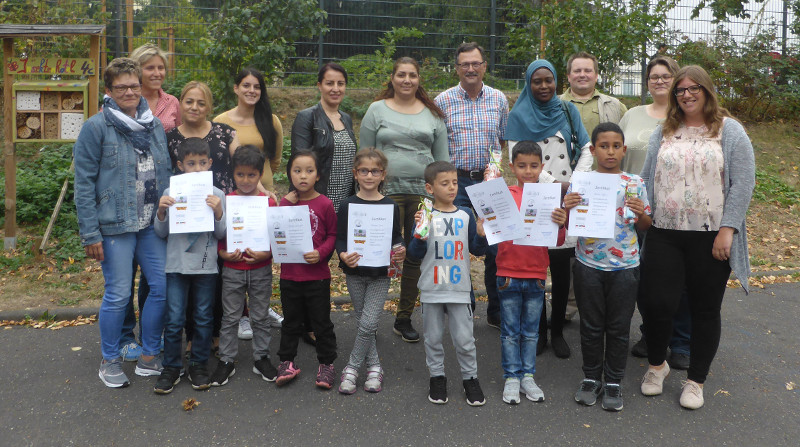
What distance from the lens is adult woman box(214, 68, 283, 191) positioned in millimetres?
4953

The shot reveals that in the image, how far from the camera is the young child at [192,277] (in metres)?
4.33

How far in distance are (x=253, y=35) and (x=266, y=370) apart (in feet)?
20.4

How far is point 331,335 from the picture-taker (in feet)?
14.6

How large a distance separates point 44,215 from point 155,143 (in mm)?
4681

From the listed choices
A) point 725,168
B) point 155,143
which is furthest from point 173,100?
point 725,168

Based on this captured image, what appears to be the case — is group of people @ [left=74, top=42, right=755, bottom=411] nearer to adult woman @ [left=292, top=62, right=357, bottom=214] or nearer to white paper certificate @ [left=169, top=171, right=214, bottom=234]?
white paper certificate @ [left=169, top=171, right=214, bottom=234]

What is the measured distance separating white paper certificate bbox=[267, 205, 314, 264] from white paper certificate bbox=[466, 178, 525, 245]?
44.8 inches

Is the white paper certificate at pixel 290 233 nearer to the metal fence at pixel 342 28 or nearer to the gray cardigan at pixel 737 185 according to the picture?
the gray cardigan at pixel 737 185

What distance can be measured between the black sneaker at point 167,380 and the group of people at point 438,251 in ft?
0.05

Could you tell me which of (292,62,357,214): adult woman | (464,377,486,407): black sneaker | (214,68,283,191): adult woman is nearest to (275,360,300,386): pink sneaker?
(464,377,486,407): black sneaker

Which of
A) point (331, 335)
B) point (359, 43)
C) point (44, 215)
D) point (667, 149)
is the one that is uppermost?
point (359, 43)

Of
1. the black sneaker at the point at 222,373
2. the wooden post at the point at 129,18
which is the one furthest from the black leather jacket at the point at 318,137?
the wooden post at the point at 129,18

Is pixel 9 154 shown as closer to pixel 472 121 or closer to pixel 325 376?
pixel 325 376

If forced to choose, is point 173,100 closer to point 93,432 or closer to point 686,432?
point 93,432
